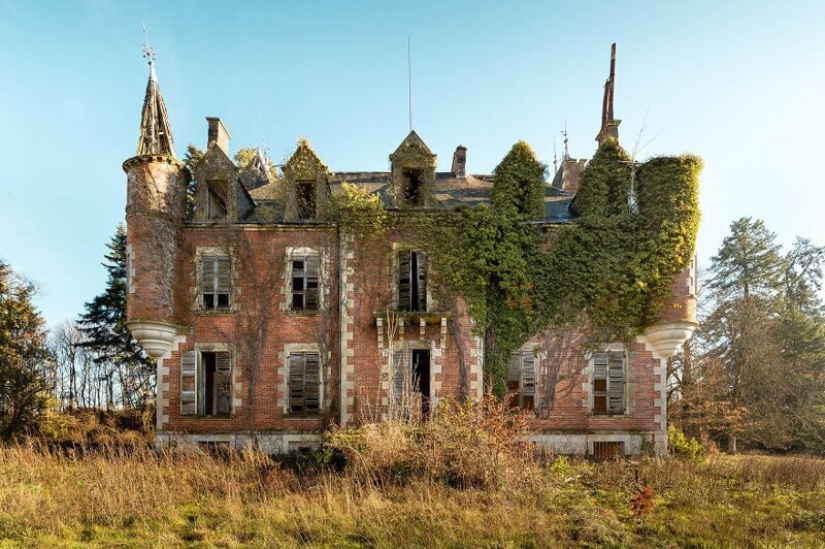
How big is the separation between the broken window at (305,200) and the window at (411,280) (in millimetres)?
4023

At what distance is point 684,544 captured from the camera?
8.76 m

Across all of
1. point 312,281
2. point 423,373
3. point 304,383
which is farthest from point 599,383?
point 312,281

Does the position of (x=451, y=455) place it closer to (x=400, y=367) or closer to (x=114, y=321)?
(x=400, y=367)

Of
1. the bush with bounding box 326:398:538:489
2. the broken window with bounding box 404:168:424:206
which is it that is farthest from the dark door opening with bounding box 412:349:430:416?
the broken window with bounding box 404:168:424:206

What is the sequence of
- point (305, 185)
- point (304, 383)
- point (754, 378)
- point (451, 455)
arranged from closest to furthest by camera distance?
1. point (451, 455)
2. point (304, 383)
3. point (305, 185)
4. point (754, 378)

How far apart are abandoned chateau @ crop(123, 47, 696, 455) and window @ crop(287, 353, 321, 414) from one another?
5cm

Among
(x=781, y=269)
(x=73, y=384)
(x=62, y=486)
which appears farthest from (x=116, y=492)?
(x=781, y=269)

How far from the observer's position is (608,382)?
16906 millimetres

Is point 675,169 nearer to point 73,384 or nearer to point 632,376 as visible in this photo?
point 632,376

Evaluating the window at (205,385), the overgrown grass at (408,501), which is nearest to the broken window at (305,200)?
the window at (205,385)

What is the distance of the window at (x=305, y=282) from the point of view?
685 inches

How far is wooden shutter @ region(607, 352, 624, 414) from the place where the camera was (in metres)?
16.8

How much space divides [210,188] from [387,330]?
894 centimetres

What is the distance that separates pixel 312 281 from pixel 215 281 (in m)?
3.58
